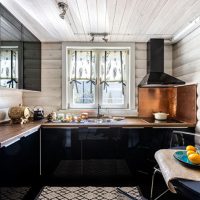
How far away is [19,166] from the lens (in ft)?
6.85

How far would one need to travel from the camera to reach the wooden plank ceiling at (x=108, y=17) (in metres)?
2.19

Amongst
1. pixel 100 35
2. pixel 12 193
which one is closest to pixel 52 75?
pixel 100 35

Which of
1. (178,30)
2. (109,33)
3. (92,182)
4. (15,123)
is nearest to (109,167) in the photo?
(92,182)

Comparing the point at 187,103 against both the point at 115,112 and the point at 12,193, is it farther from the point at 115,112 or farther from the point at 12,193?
the point at 12,193

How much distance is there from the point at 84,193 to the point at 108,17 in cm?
221

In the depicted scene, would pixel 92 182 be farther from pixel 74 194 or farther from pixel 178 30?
pixel 178 30

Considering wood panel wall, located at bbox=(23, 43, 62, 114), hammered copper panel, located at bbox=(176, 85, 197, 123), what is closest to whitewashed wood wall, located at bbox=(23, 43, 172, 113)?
wood panel wall, located at bbox=(23, 43, 62, 114)

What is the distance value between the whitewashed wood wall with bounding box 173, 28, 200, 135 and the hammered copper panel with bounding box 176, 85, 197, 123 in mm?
96

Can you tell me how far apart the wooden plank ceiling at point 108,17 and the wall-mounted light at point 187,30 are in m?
0.05

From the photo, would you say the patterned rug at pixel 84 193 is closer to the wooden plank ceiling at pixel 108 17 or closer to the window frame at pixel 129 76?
the window frame at pixel 129 76

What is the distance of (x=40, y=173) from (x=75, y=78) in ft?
5.48

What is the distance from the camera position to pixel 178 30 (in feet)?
9.91

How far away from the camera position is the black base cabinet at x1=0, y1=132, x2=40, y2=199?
173 centimetres

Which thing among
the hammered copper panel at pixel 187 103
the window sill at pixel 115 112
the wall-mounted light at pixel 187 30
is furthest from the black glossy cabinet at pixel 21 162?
the wall-mounted light at pixel 187 30
